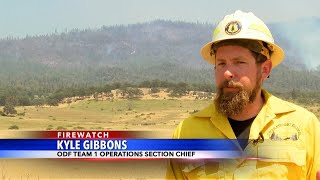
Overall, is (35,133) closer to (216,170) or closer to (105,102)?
(216,170)

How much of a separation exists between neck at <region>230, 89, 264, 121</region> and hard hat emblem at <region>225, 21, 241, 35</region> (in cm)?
47

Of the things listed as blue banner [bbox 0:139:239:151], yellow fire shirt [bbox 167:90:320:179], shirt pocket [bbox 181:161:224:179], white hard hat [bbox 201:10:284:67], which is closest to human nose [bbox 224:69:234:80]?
white hard hat [bbox 201:10:284:67]

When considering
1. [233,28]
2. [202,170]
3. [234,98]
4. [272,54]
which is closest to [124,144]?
[202,170]

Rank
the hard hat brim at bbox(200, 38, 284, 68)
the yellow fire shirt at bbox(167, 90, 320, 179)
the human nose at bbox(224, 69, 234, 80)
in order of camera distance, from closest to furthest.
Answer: the yellow fire shirt at bbox(167, 90, 320, 179), the human nose at bbox(224, 69, 234, 80), the hard hat brim at bbox(200, 38, 284, 68)

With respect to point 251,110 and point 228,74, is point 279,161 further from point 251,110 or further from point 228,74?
point 228,74

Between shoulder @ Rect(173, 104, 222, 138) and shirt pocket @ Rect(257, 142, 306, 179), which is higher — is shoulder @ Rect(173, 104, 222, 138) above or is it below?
above

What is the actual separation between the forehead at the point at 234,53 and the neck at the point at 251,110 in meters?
0.29

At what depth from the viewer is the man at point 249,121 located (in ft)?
11.3

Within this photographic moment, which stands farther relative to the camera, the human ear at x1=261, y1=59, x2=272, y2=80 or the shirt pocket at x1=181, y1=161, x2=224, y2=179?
the human ear at x1=261, y1=59, x2=272, y2=80

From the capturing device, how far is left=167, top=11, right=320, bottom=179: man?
344 cm

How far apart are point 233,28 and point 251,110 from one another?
59 centimetres

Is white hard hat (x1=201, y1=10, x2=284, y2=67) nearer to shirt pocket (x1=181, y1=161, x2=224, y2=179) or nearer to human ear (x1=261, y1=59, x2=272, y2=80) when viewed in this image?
human ear (x1=261, y1=59, x2=272, y2=80)

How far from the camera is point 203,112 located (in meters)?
3.77

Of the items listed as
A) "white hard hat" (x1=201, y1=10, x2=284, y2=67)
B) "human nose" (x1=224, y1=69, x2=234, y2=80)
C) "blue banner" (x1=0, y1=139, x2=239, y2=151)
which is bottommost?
"blue banner" (x1=0, y1=139, x2=239, y2=151)
